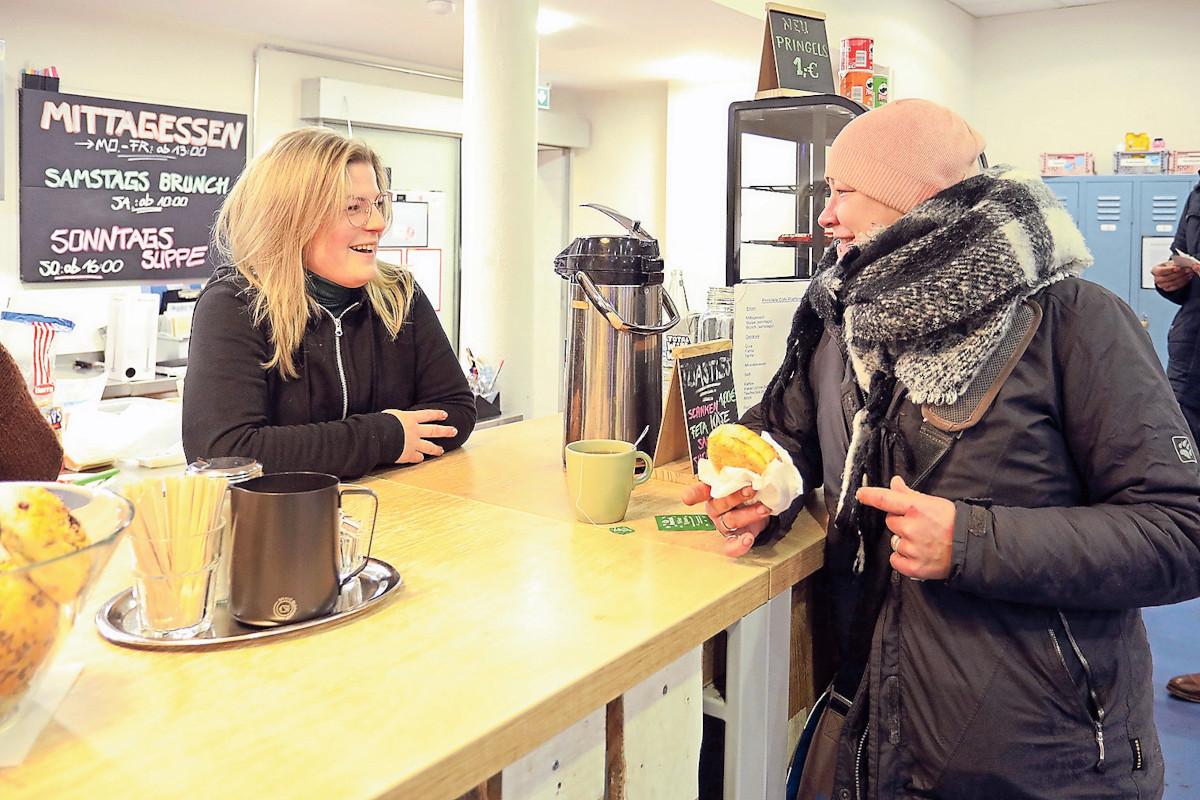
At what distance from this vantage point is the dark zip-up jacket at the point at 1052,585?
44.3 inches

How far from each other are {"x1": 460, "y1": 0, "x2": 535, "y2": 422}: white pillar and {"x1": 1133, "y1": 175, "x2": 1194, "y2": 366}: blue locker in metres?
4.50

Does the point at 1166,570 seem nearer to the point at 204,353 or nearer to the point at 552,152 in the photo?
the point at 204,353

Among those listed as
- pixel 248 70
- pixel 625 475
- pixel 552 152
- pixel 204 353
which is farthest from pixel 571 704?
pixel 552 152

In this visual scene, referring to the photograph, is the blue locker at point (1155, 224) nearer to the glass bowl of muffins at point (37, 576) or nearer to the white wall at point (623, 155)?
the white wall at point (623, 155)

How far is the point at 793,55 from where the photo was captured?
9.87 ft

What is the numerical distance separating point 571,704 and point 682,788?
0.38m

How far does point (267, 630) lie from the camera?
1.02 meters

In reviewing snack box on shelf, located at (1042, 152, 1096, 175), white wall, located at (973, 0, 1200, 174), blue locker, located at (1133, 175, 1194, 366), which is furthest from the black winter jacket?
white wall, located at (973, 0, 1200, 174)

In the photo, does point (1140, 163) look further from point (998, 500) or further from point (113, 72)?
point (998, 500)

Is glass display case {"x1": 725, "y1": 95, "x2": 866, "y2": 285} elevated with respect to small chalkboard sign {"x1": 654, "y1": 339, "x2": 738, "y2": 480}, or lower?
elevated

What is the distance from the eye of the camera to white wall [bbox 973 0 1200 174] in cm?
679

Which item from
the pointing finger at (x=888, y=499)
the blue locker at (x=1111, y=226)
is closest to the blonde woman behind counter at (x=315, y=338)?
the pointing finger at (x=888, y=499)

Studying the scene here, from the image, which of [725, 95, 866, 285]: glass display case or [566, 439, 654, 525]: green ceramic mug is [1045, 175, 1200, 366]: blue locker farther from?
[566, 439, 654, 525]: green ceramic mug

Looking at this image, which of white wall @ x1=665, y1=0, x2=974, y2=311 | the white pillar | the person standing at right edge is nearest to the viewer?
the person standing at right edge
